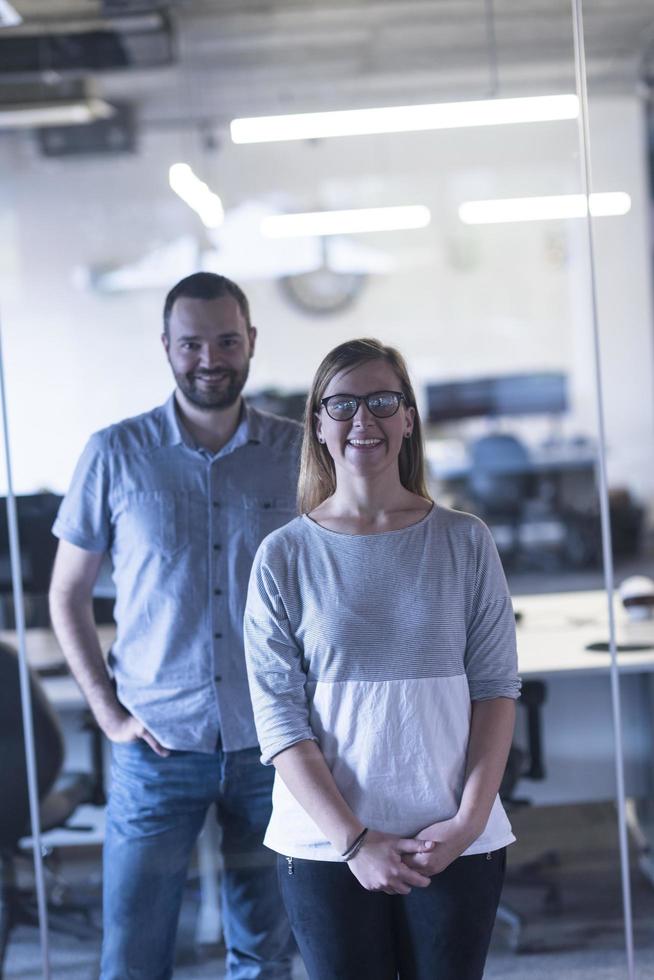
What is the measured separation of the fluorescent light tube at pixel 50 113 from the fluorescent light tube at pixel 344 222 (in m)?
1.19

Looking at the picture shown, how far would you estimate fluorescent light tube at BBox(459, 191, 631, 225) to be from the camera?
3.03m

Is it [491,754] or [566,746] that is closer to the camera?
[491,754]

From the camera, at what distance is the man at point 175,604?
84.8 inches

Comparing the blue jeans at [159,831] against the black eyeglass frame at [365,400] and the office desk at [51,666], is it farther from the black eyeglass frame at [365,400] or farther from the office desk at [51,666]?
the black eyeglass frame at [365,400]

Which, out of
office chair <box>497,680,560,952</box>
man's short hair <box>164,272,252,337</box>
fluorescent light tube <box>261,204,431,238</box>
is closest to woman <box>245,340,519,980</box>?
man's short hair <box>164,272,252,337</box>

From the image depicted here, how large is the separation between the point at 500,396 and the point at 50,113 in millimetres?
3547

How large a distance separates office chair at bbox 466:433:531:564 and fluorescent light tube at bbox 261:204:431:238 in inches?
65.1

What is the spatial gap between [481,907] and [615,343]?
6.17 metres

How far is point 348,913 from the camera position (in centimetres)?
161

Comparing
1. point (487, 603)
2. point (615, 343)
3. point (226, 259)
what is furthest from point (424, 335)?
point (487, 603)

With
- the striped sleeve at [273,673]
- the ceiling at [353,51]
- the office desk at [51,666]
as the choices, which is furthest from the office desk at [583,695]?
the ceiling at [353,51]

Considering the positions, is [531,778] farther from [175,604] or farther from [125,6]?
[125,6]

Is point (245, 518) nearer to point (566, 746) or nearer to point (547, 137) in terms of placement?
point (566, 746)

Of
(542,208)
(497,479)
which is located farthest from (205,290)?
(497,479)
